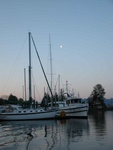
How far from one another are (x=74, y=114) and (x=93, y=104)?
240 feet

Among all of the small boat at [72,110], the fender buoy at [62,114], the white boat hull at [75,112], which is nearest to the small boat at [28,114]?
the fender buoy at [62,114]

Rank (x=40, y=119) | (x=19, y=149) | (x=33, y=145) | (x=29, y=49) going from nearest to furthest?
(x=19, y=149) → (x=33, y=145) → (x=40, y=119) → (x=29, y=49)

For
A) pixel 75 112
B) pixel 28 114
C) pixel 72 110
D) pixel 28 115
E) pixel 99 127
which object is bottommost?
pixel 99 127

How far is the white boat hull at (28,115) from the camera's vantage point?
53406 millimetres

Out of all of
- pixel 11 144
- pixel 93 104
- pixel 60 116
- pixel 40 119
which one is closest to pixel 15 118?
pixel 40 119

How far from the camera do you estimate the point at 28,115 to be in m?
53.4

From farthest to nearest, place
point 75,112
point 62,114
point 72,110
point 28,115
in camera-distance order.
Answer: point 72,110
point 75,112
point 62,114
point 28,115

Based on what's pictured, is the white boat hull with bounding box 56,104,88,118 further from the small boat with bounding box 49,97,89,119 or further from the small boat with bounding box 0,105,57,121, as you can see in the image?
the small boat with bounding box 0,105,57,121

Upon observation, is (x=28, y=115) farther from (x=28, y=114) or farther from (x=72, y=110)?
(x=72, y=110)

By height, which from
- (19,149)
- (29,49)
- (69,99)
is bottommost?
(19,149)

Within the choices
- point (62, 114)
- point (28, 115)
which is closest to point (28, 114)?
point (28, 115)

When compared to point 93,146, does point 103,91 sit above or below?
above

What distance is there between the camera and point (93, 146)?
19.3 metres

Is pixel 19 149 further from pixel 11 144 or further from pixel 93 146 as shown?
pixel 93 146
